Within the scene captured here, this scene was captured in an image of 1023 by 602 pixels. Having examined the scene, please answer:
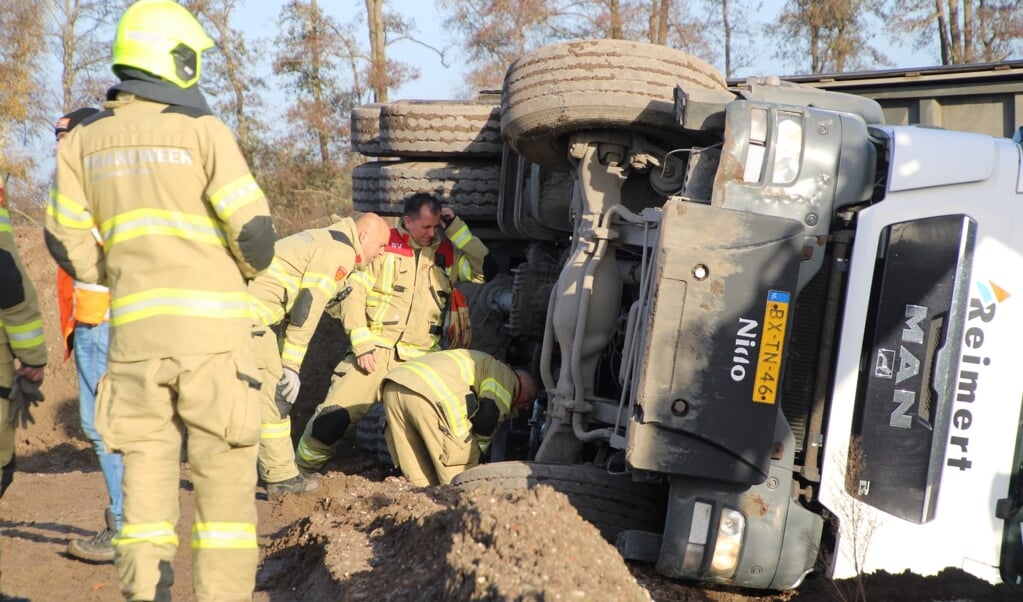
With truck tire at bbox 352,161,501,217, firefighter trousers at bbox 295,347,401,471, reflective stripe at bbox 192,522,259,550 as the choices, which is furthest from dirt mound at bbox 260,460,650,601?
truck tire at bbox 352,161,501,217

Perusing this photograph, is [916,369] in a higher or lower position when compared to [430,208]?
lower

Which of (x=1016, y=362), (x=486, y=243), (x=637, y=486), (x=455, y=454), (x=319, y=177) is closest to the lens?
(x=1016, y=362)

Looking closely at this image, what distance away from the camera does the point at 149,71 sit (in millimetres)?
3203

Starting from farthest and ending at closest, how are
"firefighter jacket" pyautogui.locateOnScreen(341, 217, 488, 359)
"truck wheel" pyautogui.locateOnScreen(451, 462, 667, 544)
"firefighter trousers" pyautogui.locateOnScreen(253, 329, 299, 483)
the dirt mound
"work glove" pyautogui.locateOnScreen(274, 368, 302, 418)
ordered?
"firefighter jacket" pyautogui.locateOnScreen(341, 217, 488, 359), "work glove" pyautogui.locateOnScreen(274, 368, 302, 418), "firefighter trousers" pyautogui.locateOnScreen(253, 329, 299, 483), "truck wheel" pyautogui.locateOnScreen(451, 462, 667, 544), the dirt mound

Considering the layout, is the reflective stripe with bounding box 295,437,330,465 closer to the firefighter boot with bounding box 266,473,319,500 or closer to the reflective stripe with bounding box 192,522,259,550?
the firefighter boot with bounding box 266,473,319,500

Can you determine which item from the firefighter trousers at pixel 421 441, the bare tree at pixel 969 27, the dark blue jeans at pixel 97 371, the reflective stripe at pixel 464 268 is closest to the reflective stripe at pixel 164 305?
the dark blue jeans at pixel 97 371

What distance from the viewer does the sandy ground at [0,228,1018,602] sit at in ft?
10.1

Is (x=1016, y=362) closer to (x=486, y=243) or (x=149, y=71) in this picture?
(x=149, y=71)

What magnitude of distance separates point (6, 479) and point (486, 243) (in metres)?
3.85

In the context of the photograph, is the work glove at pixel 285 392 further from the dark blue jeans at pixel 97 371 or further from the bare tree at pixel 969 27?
the bare tree at pixel 969 27

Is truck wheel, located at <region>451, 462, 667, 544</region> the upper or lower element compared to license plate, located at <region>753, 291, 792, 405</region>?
lower

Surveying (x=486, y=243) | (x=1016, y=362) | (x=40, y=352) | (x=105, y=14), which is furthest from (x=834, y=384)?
(x=105, y=14)

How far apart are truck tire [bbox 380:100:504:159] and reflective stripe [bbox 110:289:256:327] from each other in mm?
3554

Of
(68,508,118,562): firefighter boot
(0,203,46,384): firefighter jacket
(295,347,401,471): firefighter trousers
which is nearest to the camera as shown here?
(0,203,46,384): firefighter jacket
